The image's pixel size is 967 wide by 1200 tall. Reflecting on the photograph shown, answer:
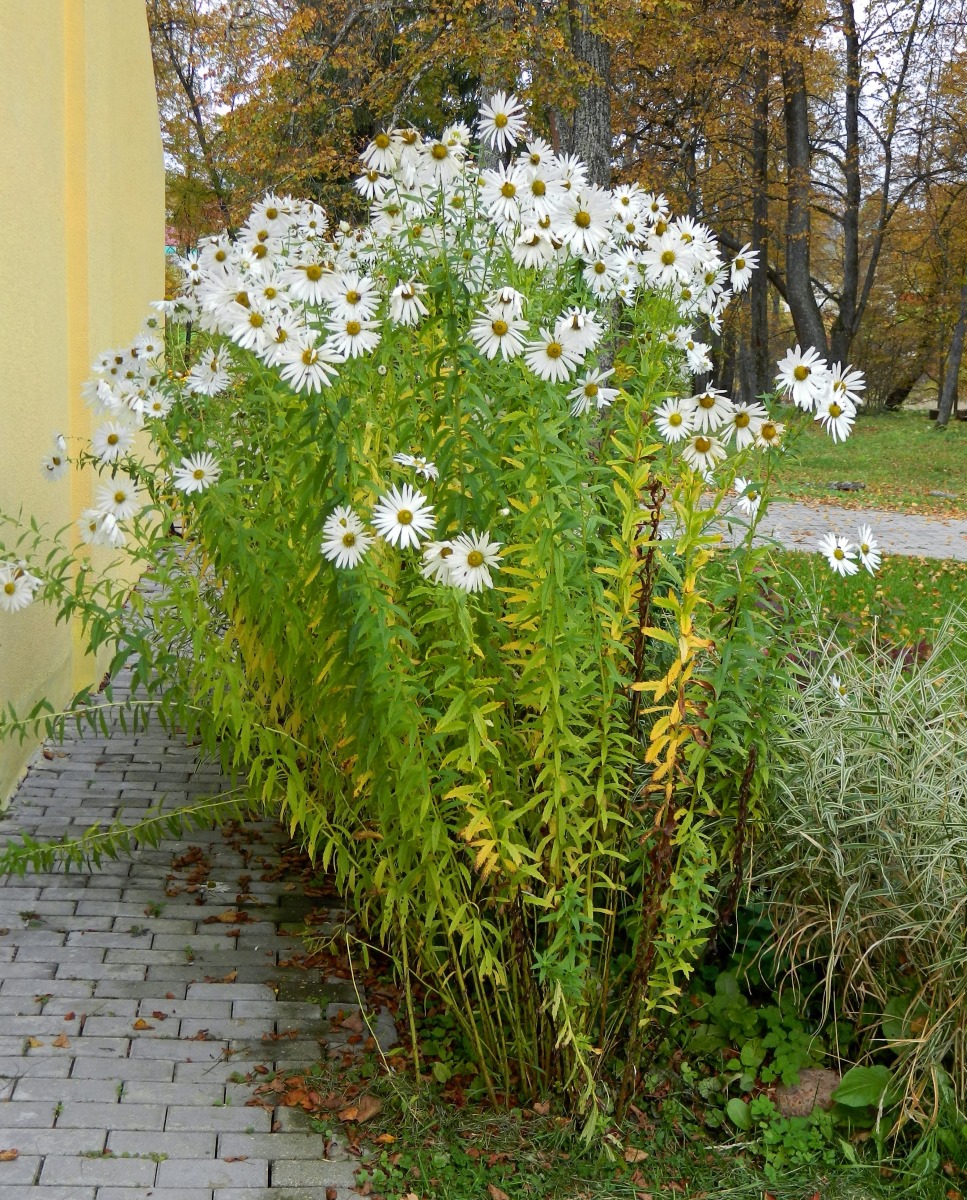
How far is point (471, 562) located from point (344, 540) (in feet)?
0.87

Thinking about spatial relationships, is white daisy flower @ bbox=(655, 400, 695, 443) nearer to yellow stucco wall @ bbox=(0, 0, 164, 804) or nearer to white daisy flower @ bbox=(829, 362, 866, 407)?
white daisy flower @ bbox=(829, 362, 866, 407)

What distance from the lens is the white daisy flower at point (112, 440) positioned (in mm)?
3236

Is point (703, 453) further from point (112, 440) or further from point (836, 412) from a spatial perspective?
point (112, 440)

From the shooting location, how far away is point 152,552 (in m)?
3.41

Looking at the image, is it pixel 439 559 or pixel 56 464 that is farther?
pixel 56 464

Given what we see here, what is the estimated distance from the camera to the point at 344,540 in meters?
2.30

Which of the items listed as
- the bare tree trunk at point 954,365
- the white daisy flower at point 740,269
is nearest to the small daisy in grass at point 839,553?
the white daisy flower at point 740,269

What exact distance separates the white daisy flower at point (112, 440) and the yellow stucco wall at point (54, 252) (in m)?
1.19

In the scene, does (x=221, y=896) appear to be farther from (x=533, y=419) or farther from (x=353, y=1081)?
(x=533, y=419)

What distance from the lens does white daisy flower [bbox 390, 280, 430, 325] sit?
2381 millimetres

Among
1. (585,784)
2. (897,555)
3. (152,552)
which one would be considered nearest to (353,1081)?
(585,784)

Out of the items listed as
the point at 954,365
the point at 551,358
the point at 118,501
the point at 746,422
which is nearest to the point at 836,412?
the point at 746,422

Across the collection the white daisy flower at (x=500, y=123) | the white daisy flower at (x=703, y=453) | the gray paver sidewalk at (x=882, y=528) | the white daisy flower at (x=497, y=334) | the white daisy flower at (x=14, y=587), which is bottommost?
the gray paver sidewalk at (x=882, y=528)

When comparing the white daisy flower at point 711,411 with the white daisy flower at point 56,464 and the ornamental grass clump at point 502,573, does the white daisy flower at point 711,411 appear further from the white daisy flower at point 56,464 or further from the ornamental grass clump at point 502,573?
the white daisy flower at point 56,464
